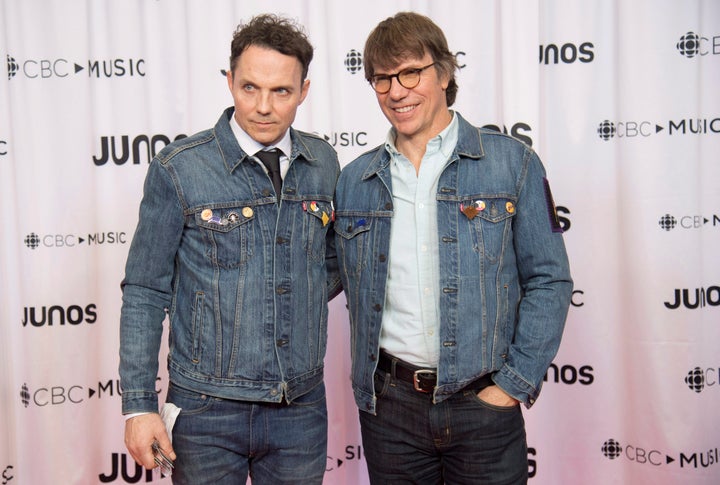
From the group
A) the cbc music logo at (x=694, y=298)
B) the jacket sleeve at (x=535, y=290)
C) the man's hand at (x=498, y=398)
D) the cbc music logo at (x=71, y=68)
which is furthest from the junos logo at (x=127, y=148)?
the cbc music logo at (x=694, y=298)

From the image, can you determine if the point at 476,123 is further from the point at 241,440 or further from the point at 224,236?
the point at 241,440

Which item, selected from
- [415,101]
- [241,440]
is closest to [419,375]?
[241,440]

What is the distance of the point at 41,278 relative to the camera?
99.8 inches

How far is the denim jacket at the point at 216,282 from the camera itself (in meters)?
1.45

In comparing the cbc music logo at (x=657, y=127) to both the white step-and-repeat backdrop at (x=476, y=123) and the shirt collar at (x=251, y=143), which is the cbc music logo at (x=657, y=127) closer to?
the white step-and-repeat backdrop at (x=476, y=123)

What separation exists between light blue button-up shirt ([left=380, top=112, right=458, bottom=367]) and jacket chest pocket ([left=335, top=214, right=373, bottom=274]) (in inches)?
3.2

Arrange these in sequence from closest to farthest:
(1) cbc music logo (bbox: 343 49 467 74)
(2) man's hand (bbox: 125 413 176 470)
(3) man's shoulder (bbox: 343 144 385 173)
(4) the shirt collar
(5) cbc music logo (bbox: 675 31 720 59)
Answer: (2) man's hand (bbox: 125 413 176 470), (4) the shirt collar, (3) man's shoulder (bbox: 343 144 385 173), (5) cbc music logo (bbox: 675 31 720 59), (1) cbc music logo (bbox: 343 49 467 74)

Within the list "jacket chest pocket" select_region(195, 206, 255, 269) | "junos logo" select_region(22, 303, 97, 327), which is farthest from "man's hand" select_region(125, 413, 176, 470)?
"junos logo" select_region(22, 303, 97, 327)

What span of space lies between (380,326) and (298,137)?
22.7 inches

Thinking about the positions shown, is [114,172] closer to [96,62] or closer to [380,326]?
[96,62]

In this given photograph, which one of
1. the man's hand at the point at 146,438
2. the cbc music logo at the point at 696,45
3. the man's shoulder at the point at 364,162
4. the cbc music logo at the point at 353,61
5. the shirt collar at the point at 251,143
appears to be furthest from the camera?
the cbc music logo at the point at 353,61

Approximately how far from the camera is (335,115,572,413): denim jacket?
145 centimetres

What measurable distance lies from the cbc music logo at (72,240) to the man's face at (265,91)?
1312mm

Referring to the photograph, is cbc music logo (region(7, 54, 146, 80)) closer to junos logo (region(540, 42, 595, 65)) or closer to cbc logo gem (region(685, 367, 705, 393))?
junos logo (region(540, 42, 595, 65))
